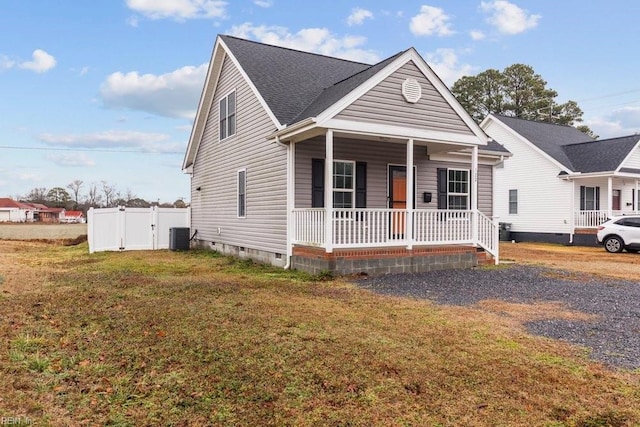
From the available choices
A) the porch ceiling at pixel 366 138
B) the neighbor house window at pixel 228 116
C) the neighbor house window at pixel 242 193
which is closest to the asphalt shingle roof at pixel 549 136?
the porch ceiling at pixel 366 138

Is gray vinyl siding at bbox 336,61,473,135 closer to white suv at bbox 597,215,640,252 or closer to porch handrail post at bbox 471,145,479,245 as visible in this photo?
porch handrail post at bbox 471,145,479,245

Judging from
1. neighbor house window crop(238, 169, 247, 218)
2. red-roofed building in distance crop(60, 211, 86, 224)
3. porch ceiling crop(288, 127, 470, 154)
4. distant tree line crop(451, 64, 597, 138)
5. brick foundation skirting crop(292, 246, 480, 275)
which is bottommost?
brick foundation skirting crop(292, 246, 480, 275)

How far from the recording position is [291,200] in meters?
10.7

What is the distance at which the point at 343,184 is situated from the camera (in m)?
11.7

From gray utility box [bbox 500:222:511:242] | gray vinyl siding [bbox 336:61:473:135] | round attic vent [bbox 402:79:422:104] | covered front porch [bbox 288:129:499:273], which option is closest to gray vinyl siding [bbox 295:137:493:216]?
covered front porch [bbox 288:129:499:273]


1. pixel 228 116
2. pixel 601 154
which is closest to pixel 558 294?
pixel 228 116

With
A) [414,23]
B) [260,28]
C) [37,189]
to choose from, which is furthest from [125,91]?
[37,189]

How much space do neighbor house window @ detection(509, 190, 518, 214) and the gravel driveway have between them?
42.1 ft

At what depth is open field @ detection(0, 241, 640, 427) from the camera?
121 inches

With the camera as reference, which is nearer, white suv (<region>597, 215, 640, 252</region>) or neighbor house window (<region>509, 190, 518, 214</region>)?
white suv (<region>597, 215, 640, 252</region>)

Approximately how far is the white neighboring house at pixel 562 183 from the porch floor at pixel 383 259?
11.3 meters

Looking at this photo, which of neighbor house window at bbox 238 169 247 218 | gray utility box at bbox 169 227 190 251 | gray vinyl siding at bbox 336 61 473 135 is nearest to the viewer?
gray vinyl siding at bbox 336 61 473 135

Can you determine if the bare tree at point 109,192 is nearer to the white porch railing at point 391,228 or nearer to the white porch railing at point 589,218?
the white porch railing at point 589,218

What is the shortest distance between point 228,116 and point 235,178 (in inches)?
89.4
